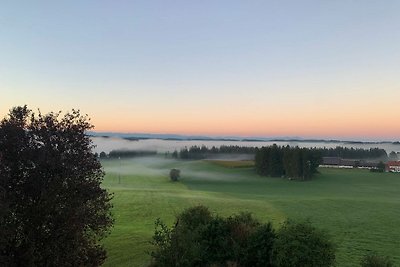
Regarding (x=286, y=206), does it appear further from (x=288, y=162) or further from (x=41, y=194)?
(x=288, y=162)

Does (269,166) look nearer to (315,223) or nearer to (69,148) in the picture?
(315,223)

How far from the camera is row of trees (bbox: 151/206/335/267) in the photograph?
2856cm

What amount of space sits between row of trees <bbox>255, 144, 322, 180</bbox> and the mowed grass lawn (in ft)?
17.7

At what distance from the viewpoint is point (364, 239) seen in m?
47.5

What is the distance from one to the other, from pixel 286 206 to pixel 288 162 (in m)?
67.7

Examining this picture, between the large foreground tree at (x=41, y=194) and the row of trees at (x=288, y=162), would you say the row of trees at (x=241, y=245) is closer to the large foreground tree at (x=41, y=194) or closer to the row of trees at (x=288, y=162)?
the large foreground tree at (x=41, y=194)

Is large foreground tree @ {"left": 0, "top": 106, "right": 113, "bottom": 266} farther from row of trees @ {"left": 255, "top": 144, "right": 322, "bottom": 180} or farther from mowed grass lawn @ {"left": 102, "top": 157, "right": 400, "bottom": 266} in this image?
row of trees @ {"left": 255, "top": 144, "right": 322, "bottom": 180}

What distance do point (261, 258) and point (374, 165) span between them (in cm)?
16257

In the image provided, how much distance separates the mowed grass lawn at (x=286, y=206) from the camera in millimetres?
43500

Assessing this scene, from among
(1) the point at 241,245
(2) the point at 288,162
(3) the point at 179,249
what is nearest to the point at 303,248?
(1) the point at 241,245

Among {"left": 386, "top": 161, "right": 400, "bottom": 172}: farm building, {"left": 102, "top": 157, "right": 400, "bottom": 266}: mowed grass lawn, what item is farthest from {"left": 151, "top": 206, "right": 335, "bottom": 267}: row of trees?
{"left": 386, "top": 161, "right": 400, "bottom": 172}: farm building

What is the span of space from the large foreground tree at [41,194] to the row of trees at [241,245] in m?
8.10

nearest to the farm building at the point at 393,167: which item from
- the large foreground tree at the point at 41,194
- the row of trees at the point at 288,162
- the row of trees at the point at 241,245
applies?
the row of trees at the point at 288,162

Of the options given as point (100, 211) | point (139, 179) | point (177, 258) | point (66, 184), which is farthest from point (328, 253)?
point (139, 179)
